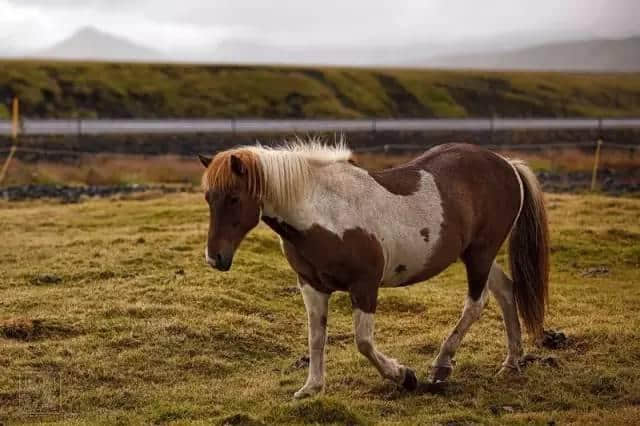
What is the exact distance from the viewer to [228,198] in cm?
806

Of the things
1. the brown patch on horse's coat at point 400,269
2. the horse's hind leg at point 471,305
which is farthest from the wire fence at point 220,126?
the brown patch on horse's coat at point 400,269

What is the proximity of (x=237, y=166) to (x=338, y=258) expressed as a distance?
4.31 feet

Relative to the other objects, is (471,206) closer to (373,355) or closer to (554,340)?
(373,355)

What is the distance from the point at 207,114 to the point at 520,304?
47373mm

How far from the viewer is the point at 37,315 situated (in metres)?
11.9

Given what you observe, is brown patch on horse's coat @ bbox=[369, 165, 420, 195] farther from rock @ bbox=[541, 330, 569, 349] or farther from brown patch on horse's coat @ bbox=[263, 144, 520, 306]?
rock @ bbox=[541, 330, 569, 349]

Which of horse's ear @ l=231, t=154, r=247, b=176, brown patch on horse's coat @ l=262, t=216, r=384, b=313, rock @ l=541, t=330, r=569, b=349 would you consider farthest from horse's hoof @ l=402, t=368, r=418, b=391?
horse's ear @ l=231, t=154, r=247, b=176

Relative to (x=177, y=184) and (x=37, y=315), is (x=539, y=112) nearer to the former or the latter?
(x=177, y=184)

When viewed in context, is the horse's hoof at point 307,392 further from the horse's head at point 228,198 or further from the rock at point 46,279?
the rock at point 46,279

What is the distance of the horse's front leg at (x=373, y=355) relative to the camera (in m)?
8.48

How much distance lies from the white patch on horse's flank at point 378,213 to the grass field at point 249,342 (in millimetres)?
1395

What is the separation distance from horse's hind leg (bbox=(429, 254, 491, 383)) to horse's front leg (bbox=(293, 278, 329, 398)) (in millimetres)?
1254

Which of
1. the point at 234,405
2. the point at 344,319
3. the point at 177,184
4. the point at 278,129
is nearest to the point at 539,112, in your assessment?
the point at 278,129

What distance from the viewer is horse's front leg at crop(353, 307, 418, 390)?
27.8 ft
